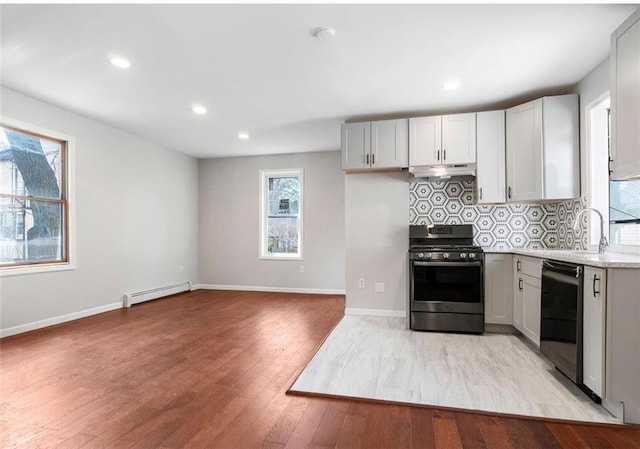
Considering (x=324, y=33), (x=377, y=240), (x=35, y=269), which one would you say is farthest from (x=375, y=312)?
(x=35, y=269)

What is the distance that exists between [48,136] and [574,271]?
208 inches

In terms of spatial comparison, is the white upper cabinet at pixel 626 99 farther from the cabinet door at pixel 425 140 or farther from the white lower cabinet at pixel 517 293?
the cabinet door at pixel 425 140

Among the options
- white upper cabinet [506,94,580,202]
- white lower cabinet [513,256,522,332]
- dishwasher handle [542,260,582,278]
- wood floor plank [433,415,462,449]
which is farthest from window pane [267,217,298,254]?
wood floor plank [433,415,462,449]

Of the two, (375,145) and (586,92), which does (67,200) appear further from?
(586,92)

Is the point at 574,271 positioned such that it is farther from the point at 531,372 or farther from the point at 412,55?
the point at 412,55

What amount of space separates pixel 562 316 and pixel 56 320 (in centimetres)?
509

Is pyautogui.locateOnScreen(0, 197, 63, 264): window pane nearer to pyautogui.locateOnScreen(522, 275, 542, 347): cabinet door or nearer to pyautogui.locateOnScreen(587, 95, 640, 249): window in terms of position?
pyautogui.locateOnScreen(522, 275, 542, 347): cabinet door

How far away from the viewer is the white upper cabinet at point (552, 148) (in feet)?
11.1

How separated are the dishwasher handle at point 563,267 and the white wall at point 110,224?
504 cm

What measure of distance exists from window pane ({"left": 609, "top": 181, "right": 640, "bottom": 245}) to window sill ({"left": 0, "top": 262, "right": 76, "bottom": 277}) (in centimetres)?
569

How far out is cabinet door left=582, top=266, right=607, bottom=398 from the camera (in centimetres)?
202

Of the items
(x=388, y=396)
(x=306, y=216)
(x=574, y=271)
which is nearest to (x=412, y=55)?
(x=574, y=271)

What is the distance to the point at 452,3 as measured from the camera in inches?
84.6

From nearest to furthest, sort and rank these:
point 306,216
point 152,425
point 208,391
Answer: point 152,425 → point 208,391 → point 306,216
